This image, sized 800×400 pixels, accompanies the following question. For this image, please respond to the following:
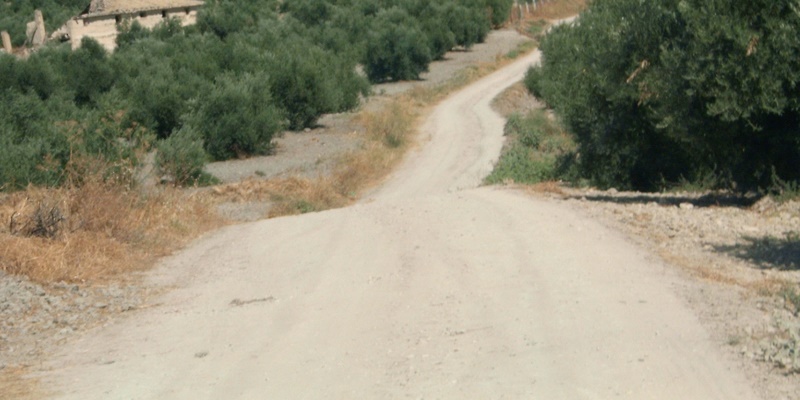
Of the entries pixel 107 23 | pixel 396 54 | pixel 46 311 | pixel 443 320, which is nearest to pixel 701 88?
pixel 443 320

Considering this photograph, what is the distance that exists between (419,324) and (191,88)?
2705 cm

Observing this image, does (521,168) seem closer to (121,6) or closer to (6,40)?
(121,6)

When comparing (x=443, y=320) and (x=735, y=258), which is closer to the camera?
(x=443, y=320)

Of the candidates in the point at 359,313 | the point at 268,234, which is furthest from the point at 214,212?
the point at 359,313

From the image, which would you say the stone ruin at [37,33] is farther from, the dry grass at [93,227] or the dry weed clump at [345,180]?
the dry grass at [93,227]

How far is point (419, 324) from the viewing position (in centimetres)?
797

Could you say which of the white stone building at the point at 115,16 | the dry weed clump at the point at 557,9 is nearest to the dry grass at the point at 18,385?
the white stone building at the point at 115,16

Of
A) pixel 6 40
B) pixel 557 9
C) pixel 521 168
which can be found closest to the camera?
pixel 521 168

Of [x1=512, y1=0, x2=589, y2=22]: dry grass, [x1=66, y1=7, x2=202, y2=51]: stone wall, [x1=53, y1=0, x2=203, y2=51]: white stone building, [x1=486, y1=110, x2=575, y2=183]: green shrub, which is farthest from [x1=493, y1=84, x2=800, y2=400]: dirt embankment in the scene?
[x1=512, y1=0, x2=589, y2=22]: dry grass

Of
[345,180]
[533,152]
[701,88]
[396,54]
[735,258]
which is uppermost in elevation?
[701,88]

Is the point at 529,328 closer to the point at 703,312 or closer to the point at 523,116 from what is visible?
the point at 703,312

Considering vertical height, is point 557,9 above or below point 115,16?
below

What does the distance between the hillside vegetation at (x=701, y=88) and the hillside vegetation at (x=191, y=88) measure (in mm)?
8303

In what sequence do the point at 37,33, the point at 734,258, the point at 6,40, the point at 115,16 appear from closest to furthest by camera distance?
the point at 734,258 → the point at 115,16 → the point at 6,40 → the point at 37,33
